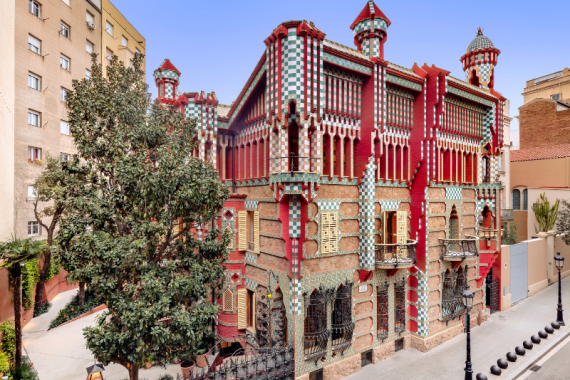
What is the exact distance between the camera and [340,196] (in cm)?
1302

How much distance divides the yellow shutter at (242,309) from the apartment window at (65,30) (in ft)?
77.8

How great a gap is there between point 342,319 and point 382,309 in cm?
270

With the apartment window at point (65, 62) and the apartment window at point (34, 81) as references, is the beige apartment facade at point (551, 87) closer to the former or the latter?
the apartment window at point (65, 62)

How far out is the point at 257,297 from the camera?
45.4ft

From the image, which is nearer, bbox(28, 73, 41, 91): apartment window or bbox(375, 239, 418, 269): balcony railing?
bbox(375, 239, 418, 269): balcony railing

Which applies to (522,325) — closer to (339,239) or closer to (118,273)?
(339,239)

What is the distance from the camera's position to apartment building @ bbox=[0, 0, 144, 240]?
1677 cm

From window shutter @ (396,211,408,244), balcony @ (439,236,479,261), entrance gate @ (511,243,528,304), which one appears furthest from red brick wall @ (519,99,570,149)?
window shutter @ (396,211,408,244)

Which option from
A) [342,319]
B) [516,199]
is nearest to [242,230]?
[342,319]

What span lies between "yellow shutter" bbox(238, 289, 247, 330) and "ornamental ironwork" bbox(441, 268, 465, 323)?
10.2 metres

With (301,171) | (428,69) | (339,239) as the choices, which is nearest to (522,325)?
(339,239)

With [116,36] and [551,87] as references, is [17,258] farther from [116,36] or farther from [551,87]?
[551,87]

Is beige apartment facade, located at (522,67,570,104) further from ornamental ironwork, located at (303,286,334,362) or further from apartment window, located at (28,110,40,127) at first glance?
apartment window, located at (28,110,40,127)

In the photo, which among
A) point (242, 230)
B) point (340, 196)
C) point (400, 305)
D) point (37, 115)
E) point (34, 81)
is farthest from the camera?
point (37, 115)
